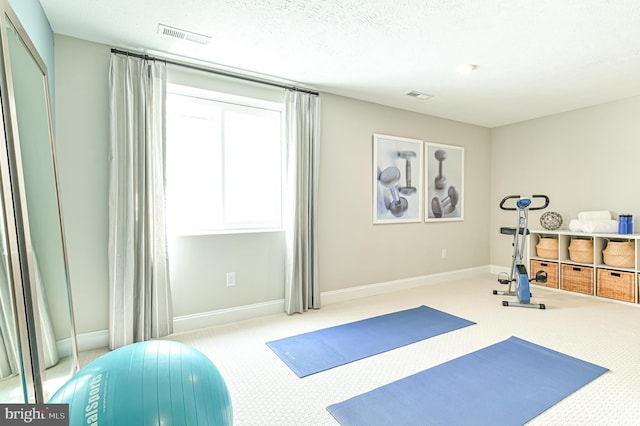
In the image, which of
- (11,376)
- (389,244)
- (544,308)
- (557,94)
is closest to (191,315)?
(11,376)

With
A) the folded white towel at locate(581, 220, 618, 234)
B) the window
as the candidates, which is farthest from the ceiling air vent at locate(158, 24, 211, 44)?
the folded white towel at locate(581, 220, 618, 234)

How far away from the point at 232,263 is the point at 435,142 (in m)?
3.37

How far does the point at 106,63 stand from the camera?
2682mm

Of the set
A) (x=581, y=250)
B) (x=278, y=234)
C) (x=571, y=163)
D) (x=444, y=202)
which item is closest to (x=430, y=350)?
(x=278, y=234)

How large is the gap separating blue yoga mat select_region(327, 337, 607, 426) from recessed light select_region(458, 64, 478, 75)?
2522mm

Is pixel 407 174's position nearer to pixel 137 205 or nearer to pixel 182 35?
pixel 182 35

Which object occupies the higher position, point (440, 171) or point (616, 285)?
point (440, 171)

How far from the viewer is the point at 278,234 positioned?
3576 mm

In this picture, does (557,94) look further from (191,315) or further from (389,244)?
(191,315)

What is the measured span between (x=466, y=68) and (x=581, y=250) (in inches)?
112

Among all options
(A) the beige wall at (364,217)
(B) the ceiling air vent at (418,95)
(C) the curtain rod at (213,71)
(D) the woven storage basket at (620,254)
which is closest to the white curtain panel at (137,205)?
(C) the curtain rod at (213,71)

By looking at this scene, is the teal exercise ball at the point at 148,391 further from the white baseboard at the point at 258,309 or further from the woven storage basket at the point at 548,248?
the woven storage basket at the point at 548,248

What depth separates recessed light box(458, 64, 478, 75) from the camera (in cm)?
307

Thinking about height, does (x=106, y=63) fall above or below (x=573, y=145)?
above
